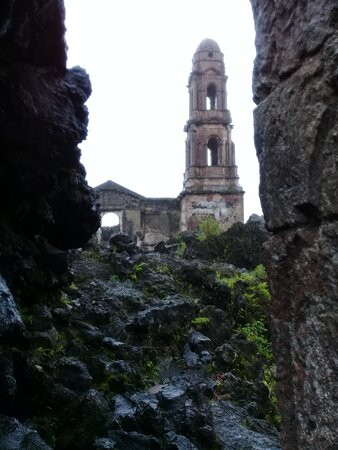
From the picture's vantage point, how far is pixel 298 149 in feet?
5.87

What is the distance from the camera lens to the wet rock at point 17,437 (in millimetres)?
3436

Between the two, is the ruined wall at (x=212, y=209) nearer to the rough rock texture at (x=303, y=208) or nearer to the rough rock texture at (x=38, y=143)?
the rough rock texture at (x=38, y=143)

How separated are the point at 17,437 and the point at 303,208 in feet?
9.56

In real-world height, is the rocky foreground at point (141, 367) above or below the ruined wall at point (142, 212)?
below

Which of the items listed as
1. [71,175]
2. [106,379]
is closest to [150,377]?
[106,379]

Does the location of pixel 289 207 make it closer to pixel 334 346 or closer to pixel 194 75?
pixel 334 346

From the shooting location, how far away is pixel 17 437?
352 cm

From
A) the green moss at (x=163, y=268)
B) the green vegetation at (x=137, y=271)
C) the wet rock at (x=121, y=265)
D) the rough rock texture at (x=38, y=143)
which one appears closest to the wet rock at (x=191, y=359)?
the rough rock texture at (x=38, y=143)

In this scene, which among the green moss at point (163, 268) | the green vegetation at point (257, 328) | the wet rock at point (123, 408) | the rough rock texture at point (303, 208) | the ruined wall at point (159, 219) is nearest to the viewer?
the rough rock texture at point (303, 208)

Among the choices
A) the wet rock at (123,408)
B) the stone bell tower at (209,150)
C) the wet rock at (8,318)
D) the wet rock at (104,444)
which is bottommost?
the wet rock at (104,444)

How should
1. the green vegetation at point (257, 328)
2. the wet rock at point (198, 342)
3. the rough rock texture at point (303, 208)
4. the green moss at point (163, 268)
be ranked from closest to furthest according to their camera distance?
the rough rock texture at point (303, 208) < the green vegetation at point (257, 328) < the wet rock at point (198, 342) < the green moss at point (163, 268)

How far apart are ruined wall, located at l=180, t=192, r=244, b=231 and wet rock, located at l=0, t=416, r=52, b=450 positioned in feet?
68.2

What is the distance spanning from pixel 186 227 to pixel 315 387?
75.6 ft

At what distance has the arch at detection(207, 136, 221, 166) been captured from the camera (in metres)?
26.6
